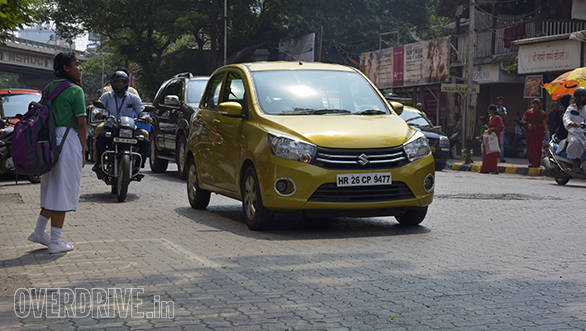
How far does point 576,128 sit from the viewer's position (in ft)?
53.5

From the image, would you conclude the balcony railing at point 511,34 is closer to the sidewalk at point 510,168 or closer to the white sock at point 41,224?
the sidewalk at point 510,168

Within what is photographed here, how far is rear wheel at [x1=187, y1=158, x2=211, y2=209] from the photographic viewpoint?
1111 centimetres

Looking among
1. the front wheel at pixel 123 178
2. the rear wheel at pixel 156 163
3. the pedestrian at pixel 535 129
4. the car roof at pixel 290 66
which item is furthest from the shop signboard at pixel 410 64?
the car roof at pixel 290 66

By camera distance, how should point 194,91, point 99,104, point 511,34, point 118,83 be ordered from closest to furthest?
point 99,104 → point 118,83 → point 194,91 → point 511,34

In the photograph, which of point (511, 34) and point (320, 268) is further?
point (511, 34)

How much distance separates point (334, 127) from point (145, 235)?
84.9 inches

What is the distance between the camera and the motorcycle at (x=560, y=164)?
1631 centimetres

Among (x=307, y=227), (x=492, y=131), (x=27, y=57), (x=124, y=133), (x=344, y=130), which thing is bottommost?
(x=307, y=227)

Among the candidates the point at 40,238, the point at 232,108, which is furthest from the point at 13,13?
the point at 40,238

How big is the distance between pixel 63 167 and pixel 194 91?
9.46 meters

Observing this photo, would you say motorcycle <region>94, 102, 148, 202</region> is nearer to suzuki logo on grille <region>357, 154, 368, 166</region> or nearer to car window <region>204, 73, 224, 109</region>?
car window <region>204, 73, 224, 109</region>

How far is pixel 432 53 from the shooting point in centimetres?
3956

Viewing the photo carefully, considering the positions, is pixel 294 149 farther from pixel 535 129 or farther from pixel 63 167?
pixel 535 129

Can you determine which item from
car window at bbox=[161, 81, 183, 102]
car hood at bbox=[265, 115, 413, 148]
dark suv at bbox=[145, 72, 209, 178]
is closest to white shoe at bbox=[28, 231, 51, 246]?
car hood at bbox=[265, 115, 413, 148]
